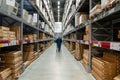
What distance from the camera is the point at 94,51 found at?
214 inches

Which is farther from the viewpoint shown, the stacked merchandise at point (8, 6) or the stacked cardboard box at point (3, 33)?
the stacked merchandise at point (8, 6)

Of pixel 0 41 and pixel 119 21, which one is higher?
pixel 119 21

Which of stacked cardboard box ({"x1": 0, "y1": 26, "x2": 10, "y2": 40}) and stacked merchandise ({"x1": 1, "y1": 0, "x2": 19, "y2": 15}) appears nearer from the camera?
stacked cardboard box ({"x1": 0, "y1": 26, "x2": 10, "y2": 40})

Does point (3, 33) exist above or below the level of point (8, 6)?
below

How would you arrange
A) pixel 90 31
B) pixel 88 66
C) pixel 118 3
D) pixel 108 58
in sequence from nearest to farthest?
1. pixel 118 3
2. pixel 108 58
3. pixel 90 31
4. pixel 88 66

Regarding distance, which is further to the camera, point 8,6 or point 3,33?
point 8,6

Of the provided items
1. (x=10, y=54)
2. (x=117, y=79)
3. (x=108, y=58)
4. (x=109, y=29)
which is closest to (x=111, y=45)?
(x=117, y=79)

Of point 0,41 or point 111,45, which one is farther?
point 0,41

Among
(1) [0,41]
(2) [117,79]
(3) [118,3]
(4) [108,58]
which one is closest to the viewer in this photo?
(3) [118,3]

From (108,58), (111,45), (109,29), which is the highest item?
(109,29)

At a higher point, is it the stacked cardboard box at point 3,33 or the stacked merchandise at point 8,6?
the stacked merchandise at point 8,6

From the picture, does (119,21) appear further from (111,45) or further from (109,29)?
(111,45)

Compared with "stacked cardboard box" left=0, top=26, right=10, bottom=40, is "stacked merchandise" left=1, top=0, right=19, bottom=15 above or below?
above

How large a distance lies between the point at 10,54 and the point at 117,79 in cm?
241
